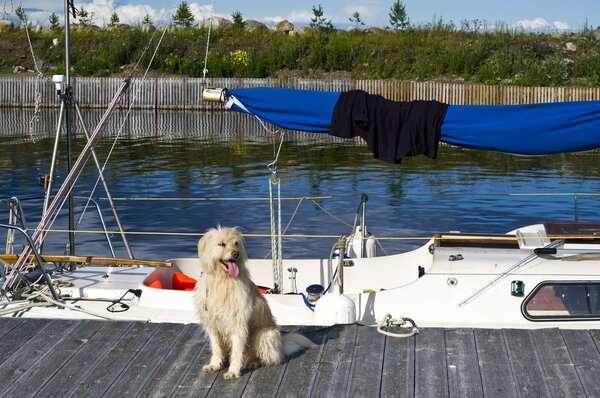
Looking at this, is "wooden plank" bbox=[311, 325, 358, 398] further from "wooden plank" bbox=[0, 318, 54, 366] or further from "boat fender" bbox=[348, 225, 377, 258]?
"boat fender" bbox=[348, 225, 377, 258]

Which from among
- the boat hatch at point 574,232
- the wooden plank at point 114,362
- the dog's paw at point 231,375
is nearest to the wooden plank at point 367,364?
the dog's paw at point 231,375

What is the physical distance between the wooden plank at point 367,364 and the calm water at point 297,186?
6415mm

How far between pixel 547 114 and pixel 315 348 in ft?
11.8

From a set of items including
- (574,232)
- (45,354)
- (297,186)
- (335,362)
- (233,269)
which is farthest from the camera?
(297,186)

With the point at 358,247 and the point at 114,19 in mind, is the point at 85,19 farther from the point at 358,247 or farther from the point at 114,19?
the point at 358,247

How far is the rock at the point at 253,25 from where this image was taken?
218 ft

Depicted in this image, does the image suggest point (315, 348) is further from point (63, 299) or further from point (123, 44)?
point (123, 44)

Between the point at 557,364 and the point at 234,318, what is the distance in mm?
2660

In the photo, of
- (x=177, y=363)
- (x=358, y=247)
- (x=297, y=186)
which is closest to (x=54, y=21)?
(x=297, y=186)

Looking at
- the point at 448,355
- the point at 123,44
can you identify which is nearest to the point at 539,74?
the point at 123,44

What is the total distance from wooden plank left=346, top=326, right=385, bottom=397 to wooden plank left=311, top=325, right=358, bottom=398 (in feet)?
0.16

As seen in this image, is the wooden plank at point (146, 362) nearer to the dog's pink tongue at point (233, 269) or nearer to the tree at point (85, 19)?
the dog's pink tongue at point (233, 269)

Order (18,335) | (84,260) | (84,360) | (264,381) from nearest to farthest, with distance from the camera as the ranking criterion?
(264,381) → (84,360) → (18,335) → (84,260)

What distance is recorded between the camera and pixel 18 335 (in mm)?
8797
